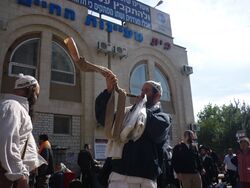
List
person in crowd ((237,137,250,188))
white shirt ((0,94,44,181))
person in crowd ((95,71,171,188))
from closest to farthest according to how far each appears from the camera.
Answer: white shirt ((0,94,44,181))
person in crowd ((95,71,171,188))
person in crowd ((237,137,250,188))

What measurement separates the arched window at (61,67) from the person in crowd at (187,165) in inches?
353

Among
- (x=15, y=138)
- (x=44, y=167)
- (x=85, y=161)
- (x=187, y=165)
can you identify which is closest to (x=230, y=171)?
(x=187, y=165)

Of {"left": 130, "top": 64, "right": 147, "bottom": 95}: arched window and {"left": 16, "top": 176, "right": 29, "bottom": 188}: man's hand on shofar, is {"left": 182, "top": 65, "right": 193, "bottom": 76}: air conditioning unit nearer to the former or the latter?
{"left": 130, "top": 64, "right": 147, "bottom": 95}: arched window

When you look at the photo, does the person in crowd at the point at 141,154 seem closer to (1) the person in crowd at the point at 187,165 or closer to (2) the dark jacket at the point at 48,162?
(1) the person in crowd at the point at 187,165

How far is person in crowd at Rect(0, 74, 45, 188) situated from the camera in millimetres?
2357

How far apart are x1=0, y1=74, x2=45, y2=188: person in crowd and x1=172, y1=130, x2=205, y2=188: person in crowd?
4624 mm

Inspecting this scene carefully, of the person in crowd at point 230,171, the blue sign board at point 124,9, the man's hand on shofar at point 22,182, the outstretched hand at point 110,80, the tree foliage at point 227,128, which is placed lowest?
the person in crowd at point 230,171

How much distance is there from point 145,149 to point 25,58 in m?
12.2

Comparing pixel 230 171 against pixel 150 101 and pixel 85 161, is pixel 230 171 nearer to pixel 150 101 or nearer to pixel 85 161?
pixel 85 161

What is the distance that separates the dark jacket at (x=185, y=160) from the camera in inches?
269

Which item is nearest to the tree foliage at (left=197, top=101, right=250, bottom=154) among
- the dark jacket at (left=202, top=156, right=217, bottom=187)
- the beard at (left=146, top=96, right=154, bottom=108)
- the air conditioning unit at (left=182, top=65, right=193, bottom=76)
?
the air conditioning unit at (left=182, top=65, right=193, bottom=76)

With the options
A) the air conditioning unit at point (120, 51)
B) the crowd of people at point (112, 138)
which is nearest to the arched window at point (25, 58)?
the air conditioning unit at point (120, 51)

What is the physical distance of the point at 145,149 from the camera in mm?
2857

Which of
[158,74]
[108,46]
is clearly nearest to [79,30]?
[108,46]
